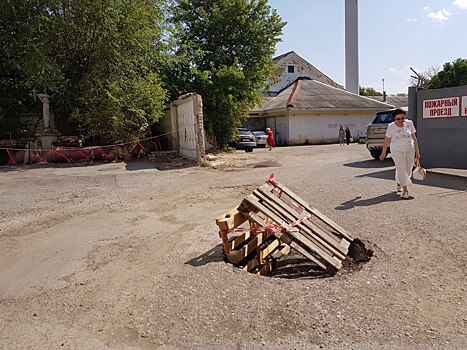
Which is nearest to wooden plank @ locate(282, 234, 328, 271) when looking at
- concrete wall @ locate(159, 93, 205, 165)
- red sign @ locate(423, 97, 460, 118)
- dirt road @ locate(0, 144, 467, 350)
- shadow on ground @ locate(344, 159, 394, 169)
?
dirt road @ locate(0, 144, 467, 350)

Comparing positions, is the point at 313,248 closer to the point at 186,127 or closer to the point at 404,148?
the point at 404,148

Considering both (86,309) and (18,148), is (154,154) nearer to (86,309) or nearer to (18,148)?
(18,148)

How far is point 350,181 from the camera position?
1049 cm

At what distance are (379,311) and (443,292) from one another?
2.76ft

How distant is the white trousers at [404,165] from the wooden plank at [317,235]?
11.3ft

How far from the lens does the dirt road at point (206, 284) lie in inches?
129

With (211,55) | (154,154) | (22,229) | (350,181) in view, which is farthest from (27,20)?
(350,181)

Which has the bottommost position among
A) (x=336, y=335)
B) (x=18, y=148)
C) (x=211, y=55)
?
(x=336, y=335)

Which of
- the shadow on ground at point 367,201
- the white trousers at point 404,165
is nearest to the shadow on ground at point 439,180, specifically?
the shadow on ground at point 367,201

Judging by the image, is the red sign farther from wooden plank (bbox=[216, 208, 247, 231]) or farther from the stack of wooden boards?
wooden plank (bbox=[216, 208, 247, 231])

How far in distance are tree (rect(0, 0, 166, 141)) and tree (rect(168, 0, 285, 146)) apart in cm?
349

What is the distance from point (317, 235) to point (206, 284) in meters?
1.81

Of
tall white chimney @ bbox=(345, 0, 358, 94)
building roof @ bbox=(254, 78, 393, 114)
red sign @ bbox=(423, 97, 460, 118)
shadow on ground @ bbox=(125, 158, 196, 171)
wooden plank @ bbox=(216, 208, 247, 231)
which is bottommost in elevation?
shadow on ground @ bbox=(125, 158, 196, 171)

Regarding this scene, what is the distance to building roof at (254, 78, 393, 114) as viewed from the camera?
105 ft
